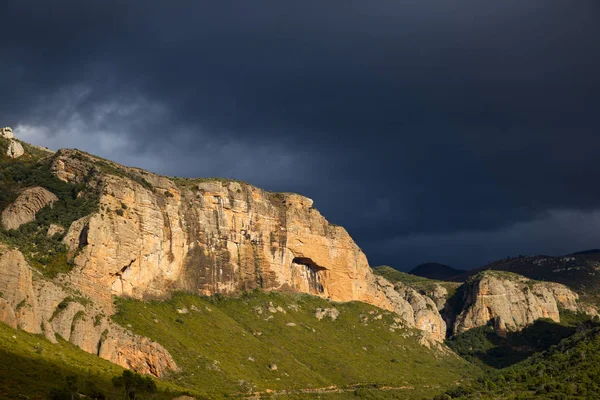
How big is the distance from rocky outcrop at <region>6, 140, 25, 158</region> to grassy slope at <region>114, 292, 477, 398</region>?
59000 millimetres

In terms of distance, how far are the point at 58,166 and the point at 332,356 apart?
3498 inches

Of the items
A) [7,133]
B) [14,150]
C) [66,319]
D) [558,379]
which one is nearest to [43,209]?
[14,150]

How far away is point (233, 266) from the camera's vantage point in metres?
190

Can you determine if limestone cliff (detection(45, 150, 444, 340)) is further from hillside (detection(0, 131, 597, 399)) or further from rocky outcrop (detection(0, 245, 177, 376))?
rocky outcrop (detection(0, 245, 177, 376))

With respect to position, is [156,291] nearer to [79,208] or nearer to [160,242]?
[160,242]

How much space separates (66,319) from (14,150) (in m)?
75.2

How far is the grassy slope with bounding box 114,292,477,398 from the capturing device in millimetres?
134250

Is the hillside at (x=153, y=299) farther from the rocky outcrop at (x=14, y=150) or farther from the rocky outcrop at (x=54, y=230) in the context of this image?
the rocky outcrop at (x=54, y=230)

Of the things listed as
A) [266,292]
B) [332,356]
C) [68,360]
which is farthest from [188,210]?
[68,360]

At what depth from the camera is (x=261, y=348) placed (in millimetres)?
160000

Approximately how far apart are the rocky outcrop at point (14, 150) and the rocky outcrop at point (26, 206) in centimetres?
2634

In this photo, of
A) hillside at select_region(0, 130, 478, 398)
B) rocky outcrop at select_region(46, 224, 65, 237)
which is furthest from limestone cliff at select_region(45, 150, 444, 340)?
rocky outcrop at select_region(46, 224, 65, 237)

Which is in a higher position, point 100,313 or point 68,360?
point 100,313

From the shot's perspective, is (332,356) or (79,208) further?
(332,356)
